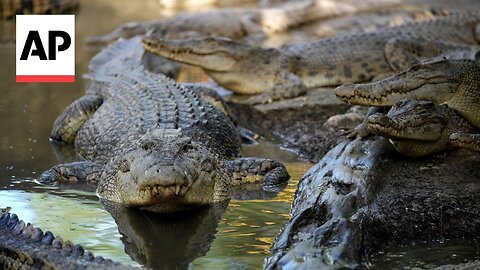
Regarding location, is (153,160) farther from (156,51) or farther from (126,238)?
(156,51)

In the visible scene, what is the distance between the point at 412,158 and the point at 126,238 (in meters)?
1.67

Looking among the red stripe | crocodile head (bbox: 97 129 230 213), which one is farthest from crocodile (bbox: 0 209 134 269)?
the red stripe

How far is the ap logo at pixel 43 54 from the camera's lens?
33.8ft

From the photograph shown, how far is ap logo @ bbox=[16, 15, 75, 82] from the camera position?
10.3 meters

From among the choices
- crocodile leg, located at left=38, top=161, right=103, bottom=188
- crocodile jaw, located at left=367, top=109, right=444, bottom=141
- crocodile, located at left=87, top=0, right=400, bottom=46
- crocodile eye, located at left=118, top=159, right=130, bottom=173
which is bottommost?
crocodile, located at left=87, top=0, right=400, bottom=46

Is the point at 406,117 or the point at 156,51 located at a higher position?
the point at 406,117

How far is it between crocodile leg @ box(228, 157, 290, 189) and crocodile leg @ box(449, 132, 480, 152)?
1.93 metres

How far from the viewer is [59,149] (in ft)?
27.2

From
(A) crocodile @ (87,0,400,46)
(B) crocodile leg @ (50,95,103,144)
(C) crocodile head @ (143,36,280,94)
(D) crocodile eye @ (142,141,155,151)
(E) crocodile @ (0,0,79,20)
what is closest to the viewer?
(D) crocodile eye @ (142,141,155,151)

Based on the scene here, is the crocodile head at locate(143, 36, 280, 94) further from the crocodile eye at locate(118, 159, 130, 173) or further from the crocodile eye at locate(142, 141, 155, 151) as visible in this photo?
the crocodile eye at locate(142, 141, 155, 151)

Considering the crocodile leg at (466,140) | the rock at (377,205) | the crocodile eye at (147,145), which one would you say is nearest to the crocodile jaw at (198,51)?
the crocodile eye at (147,145)

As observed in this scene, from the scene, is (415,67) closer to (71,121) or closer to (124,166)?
(124,166)

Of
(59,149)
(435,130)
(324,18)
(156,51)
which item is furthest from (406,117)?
(324,18)

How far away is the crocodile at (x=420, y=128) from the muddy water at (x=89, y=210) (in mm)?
873
